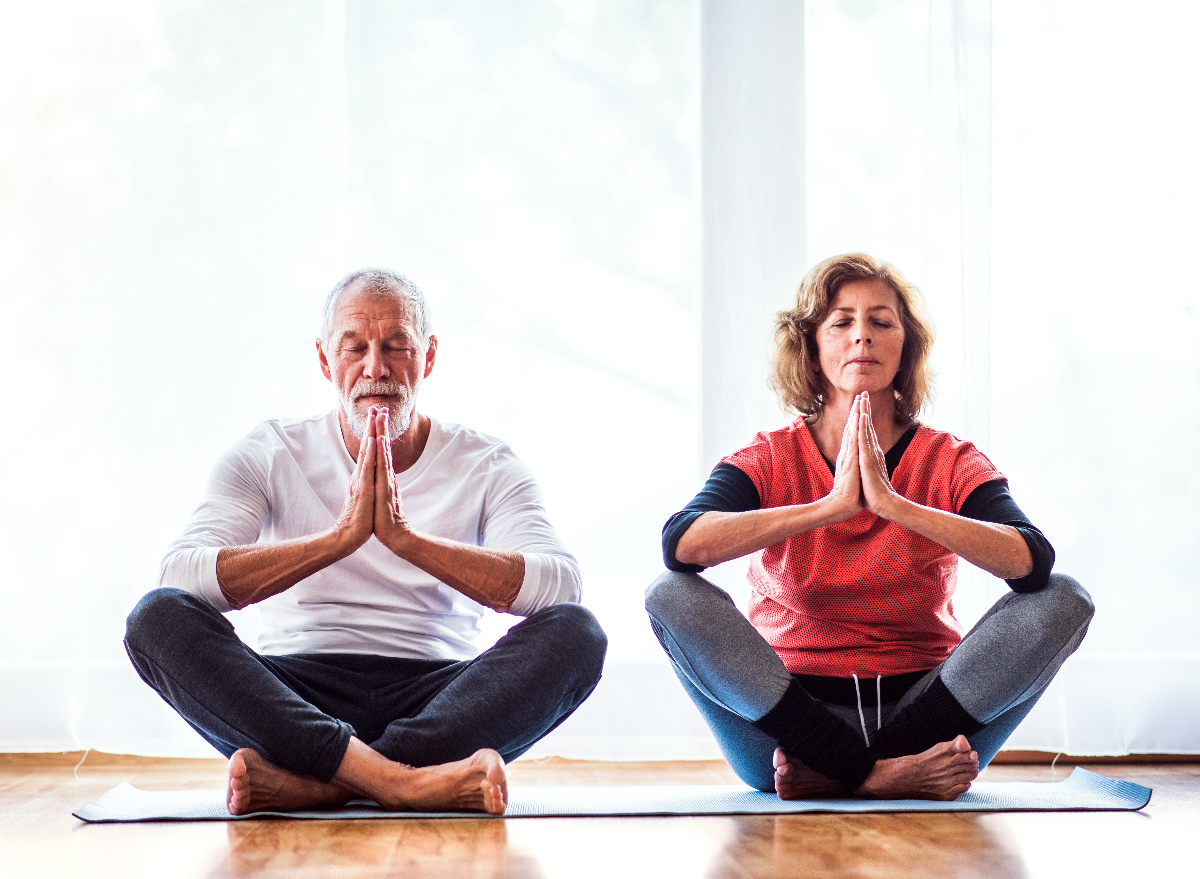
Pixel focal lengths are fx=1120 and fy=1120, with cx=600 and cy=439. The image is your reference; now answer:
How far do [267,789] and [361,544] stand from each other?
379mm

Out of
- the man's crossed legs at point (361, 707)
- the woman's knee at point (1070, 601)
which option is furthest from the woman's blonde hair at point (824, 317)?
the man's crossed legs at point (361, 707)

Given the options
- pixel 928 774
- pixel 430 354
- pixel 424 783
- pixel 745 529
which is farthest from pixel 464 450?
pixel 928 774

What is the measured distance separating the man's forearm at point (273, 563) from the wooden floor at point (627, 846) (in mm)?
360

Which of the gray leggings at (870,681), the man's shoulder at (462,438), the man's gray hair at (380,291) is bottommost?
the gray leggings at (870,681)

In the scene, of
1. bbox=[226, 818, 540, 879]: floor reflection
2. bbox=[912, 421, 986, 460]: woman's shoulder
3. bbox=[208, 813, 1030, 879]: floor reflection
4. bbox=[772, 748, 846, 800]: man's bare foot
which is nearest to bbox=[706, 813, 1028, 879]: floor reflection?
bbox=[208, 813, 1030, 879]: floor reflection

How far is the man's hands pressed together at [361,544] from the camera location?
1724 millimetres

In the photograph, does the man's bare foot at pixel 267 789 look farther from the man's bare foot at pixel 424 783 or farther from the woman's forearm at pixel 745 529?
the woman's forearm at pixel 745 529

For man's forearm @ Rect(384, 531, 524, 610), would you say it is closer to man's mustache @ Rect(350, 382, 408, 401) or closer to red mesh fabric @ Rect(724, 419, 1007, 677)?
man's mustache @ Rect(350, 382, 408, 401)

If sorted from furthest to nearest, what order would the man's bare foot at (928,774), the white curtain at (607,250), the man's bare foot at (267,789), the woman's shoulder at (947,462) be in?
the white curtain at (607,250)
the woman's shoulder at (947,462)
the man's bare foot at (928,774)
the man's bare foot at (267,789)

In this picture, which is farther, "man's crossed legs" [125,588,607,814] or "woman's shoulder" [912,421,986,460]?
"woman's shoulder" [912,421,986,460]

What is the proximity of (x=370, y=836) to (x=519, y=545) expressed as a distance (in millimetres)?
582

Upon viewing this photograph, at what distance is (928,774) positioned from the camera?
168 centimetres

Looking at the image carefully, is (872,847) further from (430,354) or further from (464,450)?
(430,354)

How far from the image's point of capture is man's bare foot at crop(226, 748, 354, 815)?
154 cm
